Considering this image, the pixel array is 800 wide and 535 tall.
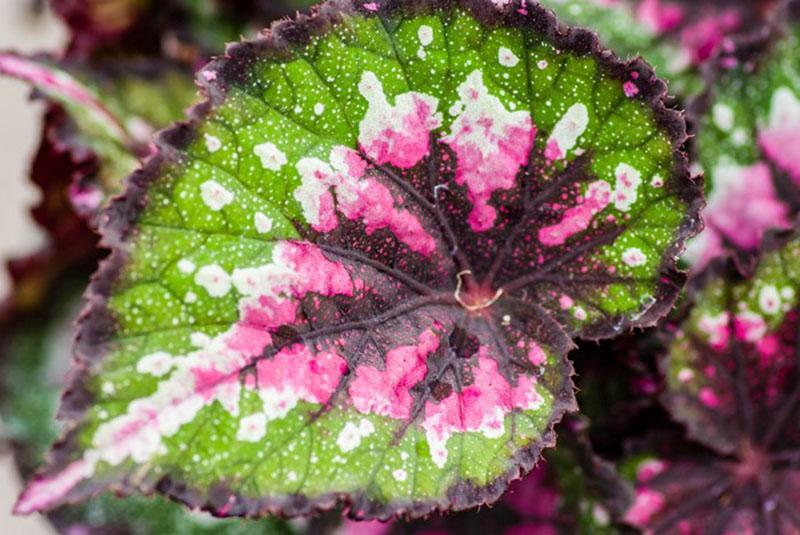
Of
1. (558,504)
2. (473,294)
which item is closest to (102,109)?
(473,294)

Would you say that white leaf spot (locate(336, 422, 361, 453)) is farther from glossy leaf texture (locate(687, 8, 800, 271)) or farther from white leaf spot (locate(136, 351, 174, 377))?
glossy leaf texture (locate(687, 8, 800, 271))

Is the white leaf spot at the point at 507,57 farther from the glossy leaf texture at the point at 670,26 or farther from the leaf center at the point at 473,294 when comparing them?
the glossy leaf texture at the point at 670,26

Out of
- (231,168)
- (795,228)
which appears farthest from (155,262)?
(795,228)

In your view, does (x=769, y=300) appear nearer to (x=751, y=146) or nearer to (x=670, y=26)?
(x=751, y=146)

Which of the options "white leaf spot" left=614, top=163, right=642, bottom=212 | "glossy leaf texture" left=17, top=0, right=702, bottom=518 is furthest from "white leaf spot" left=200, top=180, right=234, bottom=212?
"white leaf spot" left=614, top=163, right=642, bottom=212

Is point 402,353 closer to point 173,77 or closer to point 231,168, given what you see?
point 231,168

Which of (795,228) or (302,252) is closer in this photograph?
(302,252)

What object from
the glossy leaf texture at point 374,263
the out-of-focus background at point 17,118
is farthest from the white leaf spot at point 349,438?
the out-of-focus background at point 17,118
